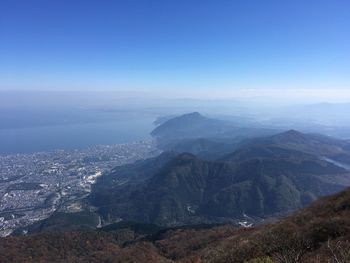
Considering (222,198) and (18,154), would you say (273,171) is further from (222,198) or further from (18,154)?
(18,154)

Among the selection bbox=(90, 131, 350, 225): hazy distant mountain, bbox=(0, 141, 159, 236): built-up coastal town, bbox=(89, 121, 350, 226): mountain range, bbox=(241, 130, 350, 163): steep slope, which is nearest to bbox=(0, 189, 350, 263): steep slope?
bbox=(89, 121, 350, 226): mountain range

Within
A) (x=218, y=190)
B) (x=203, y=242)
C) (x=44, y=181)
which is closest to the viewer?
(x=203, y=242)

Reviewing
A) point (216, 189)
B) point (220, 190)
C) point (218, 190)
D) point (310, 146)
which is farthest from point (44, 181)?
point (310, 146)

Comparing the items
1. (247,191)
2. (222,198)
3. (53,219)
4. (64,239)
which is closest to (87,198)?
(53,219)

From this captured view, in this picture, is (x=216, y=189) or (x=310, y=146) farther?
(x=310, y=146)

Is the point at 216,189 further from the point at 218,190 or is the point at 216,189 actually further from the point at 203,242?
the point at 203,242

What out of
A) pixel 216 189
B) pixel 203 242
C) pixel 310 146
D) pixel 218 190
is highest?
pixel 203 242
